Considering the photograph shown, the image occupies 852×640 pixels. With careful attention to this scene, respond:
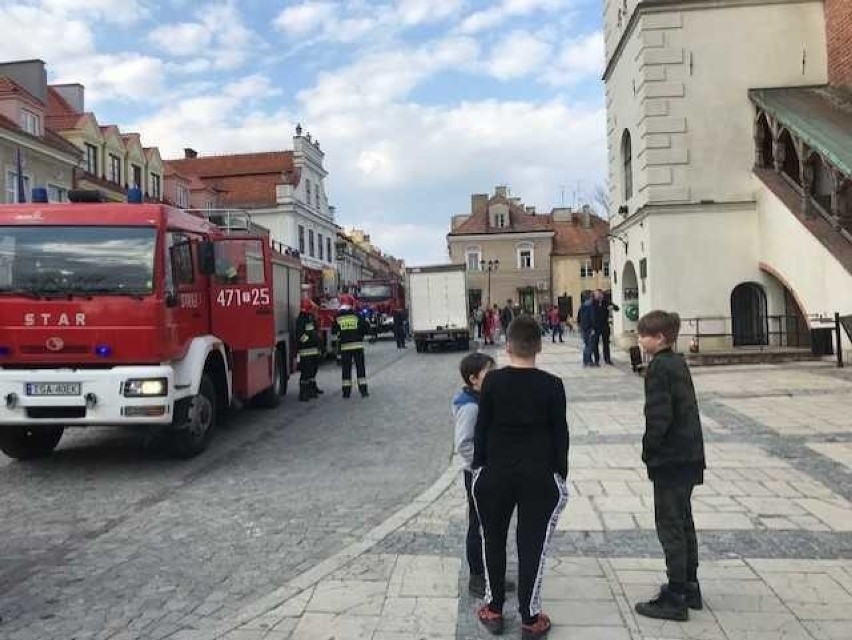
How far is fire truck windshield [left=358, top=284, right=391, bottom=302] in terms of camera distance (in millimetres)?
38062

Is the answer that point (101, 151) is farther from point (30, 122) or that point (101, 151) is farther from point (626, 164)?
point (626, 164)

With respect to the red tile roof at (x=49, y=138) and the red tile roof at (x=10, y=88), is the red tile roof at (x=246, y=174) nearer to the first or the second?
the red tile roof at (x=49, y=138)

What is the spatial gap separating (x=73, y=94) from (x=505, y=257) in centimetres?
3620

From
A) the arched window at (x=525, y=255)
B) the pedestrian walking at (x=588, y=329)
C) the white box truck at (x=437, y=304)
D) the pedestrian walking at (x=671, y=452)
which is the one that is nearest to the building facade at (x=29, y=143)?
the white box truck at (x=437, y=304)

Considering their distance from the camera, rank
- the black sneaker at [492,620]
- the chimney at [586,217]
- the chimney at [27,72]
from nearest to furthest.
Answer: the black sneaker at [492,620] → the chimney at [27,72] → the chimney at [586,217]

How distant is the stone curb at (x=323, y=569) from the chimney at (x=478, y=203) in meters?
61.0

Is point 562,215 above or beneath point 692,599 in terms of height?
above

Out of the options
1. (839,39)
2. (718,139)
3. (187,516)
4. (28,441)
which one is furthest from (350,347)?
(839,39)

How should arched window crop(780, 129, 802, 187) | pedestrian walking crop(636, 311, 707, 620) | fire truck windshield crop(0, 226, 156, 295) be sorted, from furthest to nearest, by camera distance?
arched window crop(780, 129, 802, 187)
fire truck windshield crop(0, 226, 156, 295)
pedestrian walking crop(636, 311, 707, 620)

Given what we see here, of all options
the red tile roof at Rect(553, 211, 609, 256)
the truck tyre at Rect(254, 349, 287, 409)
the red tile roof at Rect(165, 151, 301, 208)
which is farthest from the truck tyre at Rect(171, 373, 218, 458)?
the red tile roof at Rect(553, 211, 609, 256)

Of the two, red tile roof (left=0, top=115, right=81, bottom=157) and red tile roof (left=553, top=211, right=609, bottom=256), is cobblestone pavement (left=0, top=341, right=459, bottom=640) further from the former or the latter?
red tile roof (left=553, top=211, right=609, bottom=256)

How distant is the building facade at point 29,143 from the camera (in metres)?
26.4

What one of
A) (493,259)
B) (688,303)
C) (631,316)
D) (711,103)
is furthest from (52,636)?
(493,259)

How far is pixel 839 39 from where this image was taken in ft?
59.2
